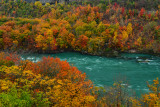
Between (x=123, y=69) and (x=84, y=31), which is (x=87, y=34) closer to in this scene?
(x=84, y=31)

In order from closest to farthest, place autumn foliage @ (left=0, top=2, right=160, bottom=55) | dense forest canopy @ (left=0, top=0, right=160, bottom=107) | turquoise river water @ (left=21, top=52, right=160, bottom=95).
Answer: turquoise river water @ (left=21, top=52, right=160, bottom=95) → dense forest canopy @ (left=0, top=0, right=160, bottom=107) → autumn foliage @ (left=0, top=2, right=160, bottom=55)

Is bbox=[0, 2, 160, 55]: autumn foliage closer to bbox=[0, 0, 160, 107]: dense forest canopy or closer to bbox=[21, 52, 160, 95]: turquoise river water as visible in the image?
bbox=[0, 0, 160, 107]: dense forest canopy

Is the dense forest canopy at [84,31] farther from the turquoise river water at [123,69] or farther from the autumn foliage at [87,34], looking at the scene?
the turquoise river water at [123,69]

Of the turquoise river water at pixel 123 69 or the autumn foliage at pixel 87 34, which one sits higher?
the autumn foliage at pixel 87 34

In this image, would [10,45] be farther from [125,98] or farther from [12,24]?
[125,98]

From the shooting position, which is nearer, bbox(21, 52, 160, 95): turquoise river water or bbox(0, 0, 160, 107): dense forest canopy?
bbox(21, 52, 160, 95): turquoise river water

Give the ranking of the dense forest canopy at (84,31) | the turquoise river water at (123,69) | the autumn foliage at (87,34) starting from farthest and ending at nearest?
1. the autumn foliage at (87,34)
2. the dense forest canopy at (84,31)
3. the turquoise river water at (123,69)

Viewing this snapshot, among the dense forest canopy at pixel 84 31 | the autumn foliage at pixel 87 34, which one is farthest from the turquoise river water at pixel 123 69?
the autumn foliage at pixel 87 34

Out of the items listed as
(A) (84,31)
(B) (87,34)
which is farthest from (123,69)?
(A) (84,31)

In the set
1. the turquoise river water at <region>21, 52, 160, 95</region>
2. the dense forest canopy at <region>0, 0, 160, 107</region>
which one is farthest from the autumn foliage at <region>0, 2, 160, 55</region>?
the turquoise river water at <region>21, 52, 160, 95</region>
